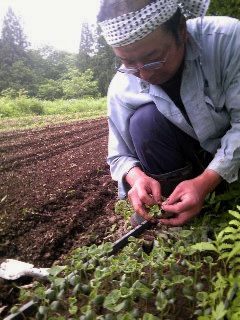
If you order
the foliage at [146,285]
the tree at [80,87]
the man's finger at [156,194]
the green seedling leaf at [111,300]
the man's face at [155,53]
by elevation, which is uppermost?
the man's face at [155,53]

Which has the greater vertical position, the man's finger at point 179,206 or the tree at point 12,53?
the man's finger at point 179,206

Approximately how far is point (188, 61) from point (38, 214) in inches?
67.6

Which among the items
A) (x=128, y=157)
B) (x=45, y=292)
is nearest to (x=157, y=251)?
(x=45, y=292)

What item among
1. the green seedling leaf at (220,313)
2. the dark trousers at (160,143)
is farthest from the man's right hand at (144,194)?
the green seedling leaf at (220,313)

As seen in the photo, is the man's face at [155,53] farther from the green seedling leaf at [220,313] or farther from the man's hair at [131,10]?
the green seedling leaf at [220,313]

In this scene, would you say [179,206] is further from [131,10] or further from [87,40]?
[87,40]

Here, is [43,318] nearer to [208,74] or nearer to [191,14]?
[208,74]

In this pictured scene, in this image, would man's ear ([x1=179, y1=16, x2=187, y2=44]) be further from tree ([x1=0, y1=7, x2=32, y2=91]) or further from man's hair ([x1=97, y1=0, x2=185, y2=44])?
tree ([x1=0, y1=7, x2=32, y2=91])

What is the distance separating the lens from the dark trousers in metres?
2.23

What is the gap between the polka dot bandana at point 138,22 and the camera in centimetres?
178

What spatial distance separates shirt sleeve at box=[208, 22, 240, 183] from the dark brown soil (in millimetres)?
1025

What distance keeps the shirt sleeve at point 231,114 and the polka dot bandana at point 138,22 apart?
40 cm

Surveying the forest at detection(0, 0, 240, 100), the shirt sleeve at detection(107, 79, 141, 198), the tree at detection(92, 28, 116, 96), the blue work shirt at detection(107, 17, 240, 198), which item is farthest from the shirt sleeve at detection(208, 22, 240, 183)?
the tree at detection(92, 28, 116, 96)

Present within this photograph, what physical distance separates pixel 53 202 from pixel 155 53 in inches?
74.0
